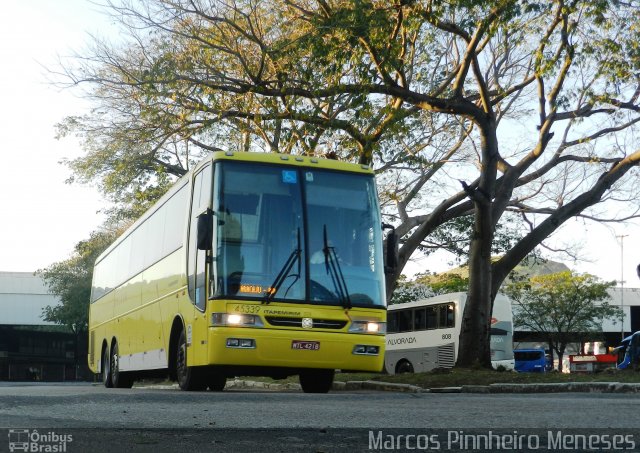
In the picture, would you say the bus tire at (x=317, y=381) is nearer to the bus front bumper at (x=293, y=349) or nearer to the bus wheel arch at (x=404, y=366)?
the bus front bumper at (x=293, y=349)

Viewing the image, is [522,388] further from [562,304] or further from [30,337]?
[30,337]

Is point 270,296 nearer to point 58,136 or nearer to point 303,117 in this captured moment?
point 303,117

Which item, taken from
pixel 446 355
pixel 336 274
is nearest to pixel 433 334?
pixel 446 355

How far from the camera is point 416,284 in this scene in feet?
184

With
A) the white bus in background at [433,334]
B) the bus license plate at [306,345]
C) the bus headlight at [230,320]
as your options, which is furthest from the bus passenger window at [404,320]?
the bus headlight at [230,320]

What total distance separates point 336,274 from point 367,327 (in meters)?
0.90

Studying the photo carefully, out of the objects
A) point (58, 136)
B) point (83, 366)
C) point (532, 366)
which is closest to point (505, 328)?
point (532, 366)

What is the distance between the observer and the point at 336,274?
14.3 metres

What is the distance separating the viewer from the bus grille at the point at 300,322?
13945mm

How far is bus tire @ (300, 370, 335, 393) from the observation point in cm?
1584

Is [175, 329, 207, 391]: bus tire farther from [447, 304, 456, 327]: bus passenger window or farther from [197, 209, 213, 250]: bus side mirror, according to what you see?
[447, 304, 456, 327]: bus passenger window

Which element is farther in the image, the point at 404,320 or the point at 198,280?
the point at 404,320

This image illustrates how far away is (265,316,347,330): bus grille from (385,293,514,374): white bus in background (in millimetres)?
20318

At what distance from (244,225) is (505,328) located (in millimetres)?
24726
